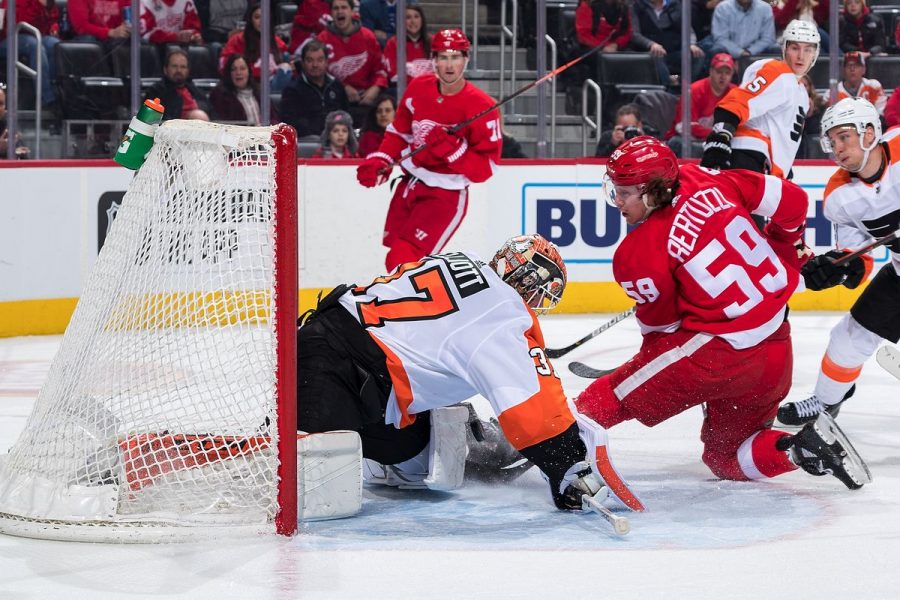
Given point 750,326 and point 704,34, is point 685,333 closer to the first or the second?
point 750,326

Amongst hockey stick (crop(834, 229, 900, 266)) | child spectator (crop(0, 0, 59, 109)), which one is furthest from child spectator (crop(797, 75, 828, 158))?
child spectator (crop(0, 0, 59, 109))

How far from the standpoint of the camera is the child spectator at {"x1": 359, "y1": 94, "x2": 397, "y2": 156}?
6.68 m

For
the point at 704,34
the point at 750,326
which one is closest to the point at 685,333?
the point at 750,326

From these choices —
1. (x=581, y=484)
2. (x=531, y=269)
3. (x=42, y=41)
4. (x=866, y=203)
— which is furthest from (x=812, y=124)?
(x=581, y=484)

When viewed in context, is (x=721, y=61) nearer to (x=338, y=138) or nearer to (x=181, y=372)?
(x=338, y=138)

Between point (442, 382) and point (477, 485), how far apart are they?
49 centimetres

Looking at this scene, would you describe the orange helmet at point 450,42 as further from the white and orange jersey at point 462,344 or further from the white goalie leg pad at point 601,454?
the white goalie leg pad at point 601,454

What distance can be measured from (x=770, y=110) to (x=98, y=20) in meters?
3.15

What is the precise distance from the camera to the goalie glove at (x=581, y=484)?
2.80m

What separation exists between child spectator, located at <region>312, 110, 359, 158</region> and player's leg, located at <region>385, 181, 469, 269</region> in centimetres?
126

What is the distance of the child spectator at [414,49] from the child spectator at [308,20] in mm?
352

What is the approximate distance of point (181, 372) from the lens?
9.32 ft

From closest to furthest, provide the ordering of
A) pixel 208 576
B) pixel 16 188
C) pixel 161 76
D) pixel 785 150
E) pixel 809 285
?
1. pixel 208 576
2. pixel 809 285
3. pixel 785 150
4. pixel 16 188
5. pixel 161 76

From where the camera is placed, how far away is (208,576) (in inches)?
96.8
